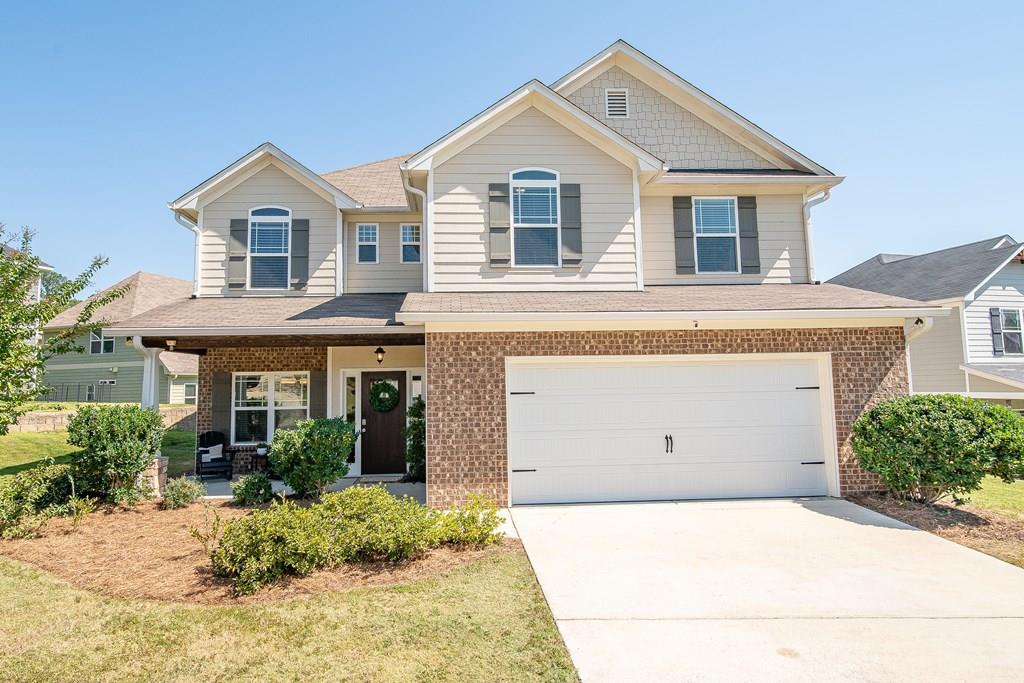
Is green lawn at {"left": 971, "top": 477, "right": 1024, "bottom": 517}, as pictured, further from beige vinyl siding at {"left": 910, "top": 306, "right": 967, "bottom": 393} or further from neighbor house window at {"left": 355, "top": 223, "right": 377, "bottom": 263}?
neighbor house window at {"left": 355, "top": 223, "right": 377, "bottom": 263}

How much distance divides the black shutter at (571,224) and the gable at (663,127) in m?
2.73

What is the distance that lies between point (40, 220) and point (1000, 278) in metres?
25.0

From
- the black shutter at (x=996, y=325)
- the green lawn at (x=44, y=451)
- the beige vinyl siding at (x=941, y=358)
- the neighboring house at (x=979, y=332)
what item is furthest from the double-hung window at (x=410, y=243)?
the black shutter at (x=996, y=325)

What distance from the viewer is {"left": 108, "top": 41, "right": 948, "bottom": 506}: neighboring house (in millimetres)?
8461

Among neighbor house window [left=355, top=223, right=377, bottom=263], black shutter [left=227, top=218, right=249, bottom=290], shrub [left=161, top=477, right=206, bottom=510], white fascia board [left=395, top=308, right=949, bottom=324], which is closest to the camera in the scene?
white fascia board [left=395, top=308, right=949, bottom=324]

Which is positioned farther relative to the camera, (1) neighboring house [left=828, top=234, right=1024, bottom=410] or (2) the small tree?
(1) neighboring house [left=828, top=234, right=1024, bottom=410]

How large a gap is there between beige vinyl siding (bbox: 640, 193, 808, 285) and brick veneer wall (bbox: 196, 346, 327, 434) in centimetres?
694

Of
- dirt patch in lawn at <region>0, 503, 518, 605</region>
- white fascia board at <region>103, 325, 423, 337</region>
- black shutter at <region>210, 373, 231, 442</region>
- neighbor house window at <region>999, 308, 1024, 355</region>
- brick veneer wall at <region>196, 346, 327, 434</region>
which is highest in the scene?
neighbor house window at <region>999, 308, 1024, 355</region>

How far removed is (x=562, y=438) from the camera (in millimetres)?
8555

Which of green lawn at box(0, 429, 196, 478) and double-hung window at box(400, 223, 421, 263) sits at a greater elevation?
double-hung window at box(400, 223, 421, 263)

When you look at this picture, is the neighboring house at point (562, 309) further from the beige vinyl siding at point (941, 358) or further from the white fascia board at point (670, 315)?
the beige vinyl siding at point (941, 358)

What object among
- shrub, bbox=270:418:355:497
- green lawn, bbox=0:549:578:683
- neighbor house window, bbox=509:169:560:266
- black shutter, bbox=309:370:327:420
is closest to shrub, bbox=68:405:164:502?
shrub, bbox=270:418:355:497

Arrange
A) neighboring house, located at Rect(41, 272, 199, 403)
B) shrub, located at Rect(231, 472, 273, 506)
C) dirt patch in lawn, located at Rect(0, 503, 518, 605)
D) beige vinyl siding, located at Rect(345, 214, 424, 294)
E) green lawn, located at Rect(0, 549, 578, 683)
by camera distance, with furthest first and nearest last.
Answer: neighboring house, located at Rect(41, 272, 199, 403)
beige vinyl siding, located at Rect(345, 214, 424, 294)
shrub, located at Rect(231, 472, 273, 506)
dirt patch in lawn, located at Rect(0, 503, 518, 605)
green lawn, located at Rect(0, 549, 578, 683)

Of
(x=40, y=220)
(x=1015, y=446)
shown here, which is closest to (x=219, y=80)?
(x=40, y=220)
